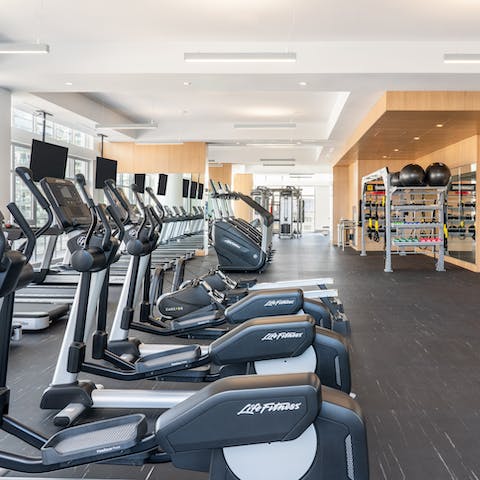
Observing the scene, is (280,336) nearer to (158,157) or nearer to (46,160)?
(46,160)

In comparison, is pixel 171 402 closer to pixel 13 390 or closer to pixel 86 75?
pixel 13 390

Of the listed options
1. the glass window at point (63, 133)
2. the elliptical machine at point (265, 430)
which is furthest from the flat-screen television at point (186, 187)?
the elliptical machine at point (265, 430)

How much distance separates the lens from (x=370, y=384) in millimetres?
3389

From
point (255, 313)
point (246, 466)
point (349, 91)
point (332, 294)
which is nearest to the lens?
point (246, 466)

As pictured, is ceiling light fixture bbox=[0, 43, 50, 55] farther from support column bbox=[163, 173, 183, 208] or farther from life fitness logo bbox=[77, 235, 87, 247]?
support column bbox=[163, 173, 183, 208]

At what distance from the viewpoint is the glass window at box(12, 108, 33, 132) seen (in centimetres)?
906

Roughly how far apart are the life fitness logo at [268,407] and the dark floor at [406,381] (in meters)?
0.94

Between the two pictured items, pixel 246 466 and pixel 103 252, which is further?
pixel 103 252

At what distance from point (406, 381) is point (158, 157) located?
10.7 meters

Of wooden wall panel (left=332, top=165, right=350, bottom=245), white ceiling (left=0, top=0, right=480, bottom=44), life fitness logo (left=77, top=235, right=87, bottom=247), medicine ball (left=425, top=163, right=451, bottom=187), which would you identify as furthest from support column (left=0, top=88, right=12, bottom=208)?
wooden wall panel (left=332, top=165, right=350, bottom=245)

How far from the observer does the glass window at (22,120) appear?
29.7ft

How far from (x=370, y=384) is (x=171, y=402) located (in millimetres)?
1379

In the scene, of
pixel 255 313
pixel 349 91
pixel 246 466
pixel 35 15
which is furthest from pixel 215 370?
pixel 349 91

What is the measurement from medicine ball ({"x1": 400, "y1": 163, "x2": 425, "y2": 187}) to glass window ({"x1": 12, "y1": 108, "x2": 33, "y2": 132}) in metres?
6.94
